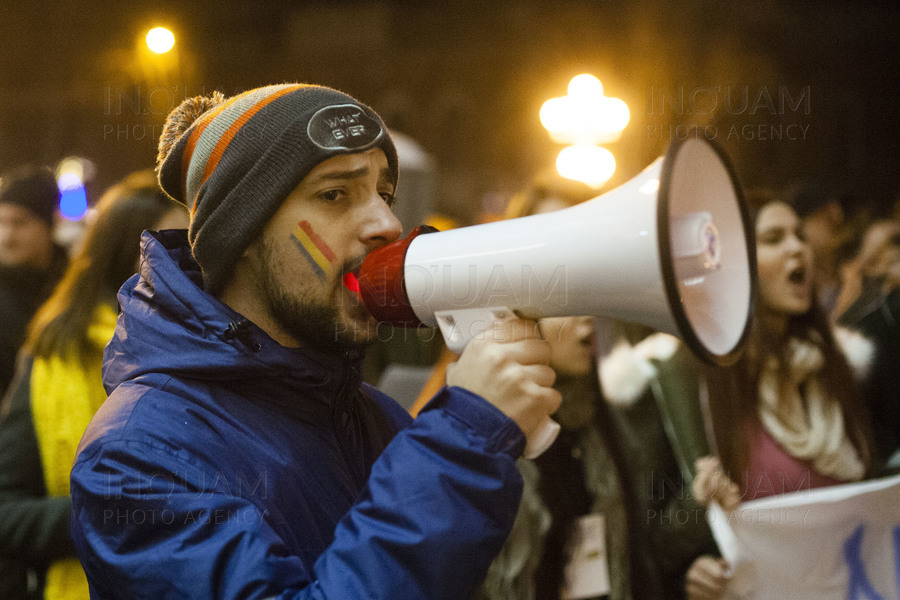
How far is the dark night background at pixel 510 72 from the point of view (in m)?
8.65

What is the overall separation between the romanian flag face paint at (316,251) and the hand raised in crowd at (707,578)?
140 cm

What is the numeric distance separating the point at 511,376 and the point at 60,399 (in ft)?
4.69

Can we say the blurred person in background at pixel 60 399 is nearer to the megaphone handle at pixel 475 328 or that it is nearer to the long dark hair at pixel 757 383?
the megaphone handle at pixel 475 328

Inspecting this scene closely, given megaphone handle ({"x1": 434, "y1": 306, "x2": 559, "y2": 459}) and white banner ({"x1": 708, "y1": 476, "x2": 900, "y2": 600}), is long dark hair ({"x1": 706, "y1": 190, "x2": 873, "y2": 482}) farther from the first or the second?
megaphone handle ({"x1": 434, "y1": 306, "x2": 559, "y2": 459})

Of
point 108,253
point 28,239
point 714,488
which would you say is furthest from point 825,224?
point 28,239

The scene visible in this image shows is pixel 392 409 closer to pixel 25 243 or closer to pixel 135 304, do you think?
pixel 135 304

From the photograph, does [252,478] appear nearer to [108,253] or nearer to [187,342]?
[187,342]

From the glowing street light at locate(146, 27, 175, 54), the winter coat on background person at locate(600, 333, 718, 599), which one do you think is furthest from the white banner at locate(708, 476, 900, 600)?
the glowing street light at locate(146, 27, 175, 54)

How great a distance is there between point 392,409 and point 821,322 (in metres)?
1.74

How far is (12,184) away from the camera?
2988 mm

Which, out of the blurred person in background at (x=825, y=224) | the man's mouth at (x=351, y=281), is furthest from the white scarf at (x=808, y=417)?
the blurred person in background at (x=825, y=224)

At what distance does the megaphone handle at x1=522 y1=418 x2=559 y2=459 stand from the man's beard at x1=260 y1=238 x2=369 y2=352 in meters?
0.32

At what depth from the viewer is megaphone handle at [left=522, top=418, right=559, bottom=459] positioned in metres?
1.00

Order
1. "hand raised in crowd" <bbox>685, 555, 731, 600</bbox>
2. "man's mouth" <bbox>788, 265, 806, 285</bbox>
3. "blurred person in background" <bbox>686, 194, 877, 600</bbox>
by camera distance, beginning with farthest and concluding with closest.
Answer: "man's mouth" <bbox>788, 265, 806, 285</bbox> < "blurred person in background" <bbox>686, 194, 877, 600</bbox> < "hand raised in crowd" <bbox>685, 555, 731, 600</bbox>
